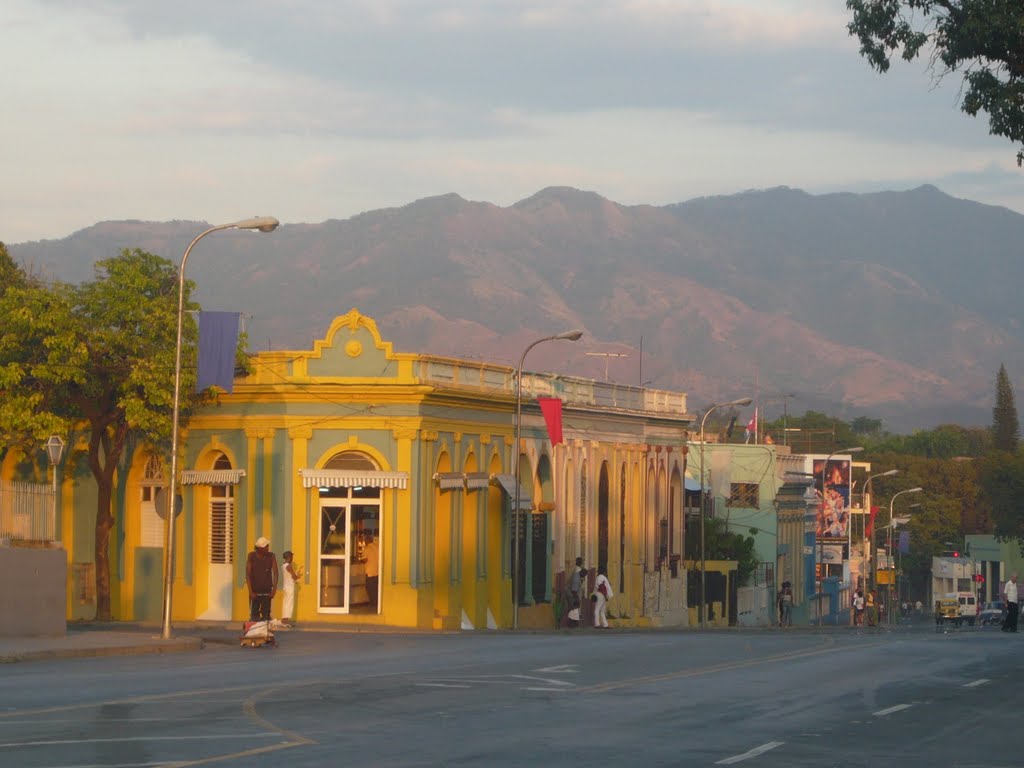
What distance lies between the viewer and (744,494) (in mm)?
100562

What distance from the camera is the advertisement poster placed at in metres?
115

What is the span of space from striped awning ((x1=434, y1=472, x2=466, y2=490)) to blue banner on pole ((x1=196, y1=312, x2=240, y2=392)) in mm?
11595

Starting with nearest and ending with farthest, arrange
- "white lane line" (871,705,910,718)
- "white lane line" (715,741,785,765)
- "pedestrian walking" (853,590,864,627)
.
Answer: "white lane line" (715,741,785,765)
"white lane line" (871,705,910,718)
"pedestrian walking" (853,590,864,627)

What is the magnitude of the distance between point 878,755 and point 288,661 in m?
13.5

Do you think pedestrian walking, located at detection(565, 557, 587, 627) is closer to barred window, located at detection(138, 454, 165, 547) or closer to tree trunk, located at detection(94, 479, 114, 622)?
barred window, located at detection(138, 454, 165, 547)

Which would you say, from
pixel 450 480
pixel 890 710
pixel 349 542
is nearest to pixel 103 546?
pixel 349 542

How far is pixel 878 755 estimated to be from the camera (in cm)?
1686

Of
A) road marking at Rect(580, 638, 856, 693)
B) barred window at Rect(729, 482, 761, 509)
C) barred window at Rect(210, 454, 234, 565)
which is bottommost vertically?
road marking at Rect(580, 638, 856, 693)

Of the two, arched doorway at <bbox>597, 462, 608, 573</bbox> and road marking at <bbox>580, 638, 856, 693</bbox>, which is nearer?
road marking at <bbox>580, 638, 856, 693</bbox>

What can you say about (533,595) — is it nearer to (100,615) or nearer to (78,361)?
(100,615)

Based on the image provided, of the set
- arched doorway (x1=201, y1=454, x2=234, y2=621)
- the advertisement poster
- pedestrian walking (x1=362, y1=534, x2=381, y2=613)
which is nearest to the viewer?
pedestrian walking (x1=362, y1=534, x2=381, y2=613)

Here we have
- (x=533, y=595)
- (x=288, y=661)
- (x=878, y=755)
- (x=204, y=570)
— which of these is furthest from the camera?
(x=533, y=595)

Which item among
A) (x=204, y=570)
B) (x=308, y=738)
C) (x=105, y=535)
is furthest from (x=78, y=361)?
(x=308, y=738)

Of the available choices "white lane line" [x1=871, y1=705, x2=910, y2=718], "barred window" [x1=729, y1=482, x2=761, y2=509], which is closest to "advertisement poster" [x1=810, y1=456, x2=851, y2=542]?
"barred window" [x1=729, y1=482, x2=761, y2=509]
